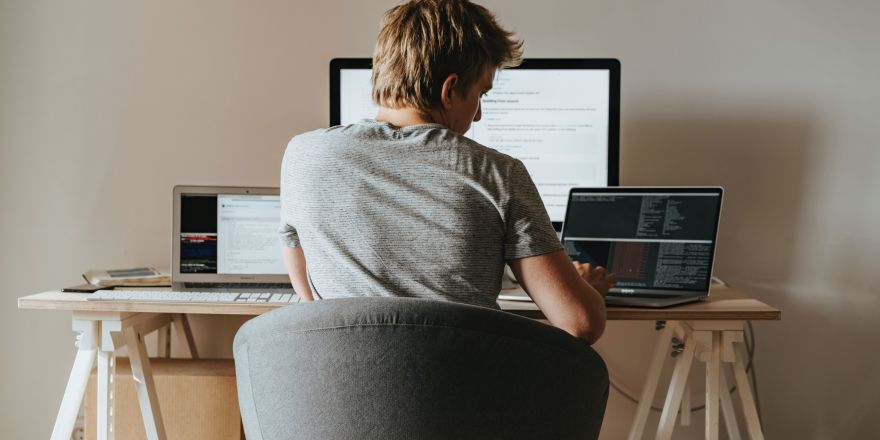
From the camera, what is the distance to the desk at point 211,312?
1495 mm

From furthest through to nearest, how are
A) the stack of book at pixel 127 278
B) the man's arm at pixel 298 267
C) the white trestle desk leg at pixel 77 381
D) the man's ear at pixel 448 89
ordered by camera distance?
the stack of book at pixel 127 278 < the white trestle desk leg at pixel 77 381 < the man's arm at pixel 298 267 < the man's ear at pixel 448 89

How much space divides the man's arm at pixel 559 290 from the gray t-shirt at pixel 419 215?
2cm

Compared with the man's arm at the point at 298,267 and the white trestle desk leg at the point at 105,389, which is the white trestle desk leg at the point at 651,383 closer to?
the man's arm at the point at 298,267

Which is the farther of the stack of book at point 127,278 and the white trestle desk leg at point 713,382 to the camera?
the stack of book at point 127,278

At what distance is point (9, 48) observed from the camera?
2162mm

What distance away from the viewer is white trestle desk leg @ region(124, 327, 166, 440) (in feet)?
5.43

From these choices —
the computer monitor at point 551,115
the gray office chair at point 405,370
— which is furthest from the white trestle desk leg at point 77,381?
the gray office chair at point 405,370

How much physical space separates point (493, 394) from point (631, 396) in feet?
4.73

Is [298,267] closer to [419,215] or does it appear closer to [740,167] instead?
[419,215]

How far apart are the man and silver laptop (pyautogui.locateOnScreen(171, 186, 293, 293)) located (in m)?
0.78

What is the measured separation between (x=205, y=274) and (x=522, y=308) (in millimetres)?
747

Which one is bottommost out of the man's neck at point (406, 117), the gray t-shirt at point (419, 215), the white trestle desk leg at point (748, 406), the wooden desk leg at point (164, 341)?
the wooden desk leg at point (164, 341)

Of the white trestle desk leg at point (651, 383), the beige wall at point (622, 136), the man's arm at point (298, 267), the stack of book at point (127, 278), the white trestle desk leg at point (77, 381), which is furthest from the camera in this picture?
the beige wall at point (622, 136)

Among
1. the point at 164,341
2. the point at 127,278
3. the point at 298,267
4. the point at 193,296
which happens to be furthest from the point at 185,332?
the point at 298,267
